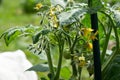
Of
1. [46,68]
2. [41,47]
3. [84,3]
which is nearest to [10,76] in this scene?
[46,68]

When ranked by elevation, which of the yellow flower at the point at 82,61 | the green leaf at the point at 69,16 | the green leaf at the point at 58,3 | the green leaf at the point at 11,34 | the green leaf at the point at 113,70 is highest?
the green leaf at the point at 58,3

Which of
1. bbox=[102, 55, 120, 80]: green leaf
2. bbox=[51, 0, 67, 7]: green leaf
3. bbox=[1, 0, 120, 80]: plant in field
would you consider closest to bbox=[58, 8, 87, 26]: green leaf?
bbox=[1, 0, 120, 80]: plant in field

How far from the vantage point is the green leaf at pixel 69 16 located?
0.97 metres

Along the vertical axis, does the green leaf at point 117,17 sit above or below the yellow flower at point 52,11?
below

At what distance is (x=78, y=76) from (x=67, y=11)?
0.26 metres

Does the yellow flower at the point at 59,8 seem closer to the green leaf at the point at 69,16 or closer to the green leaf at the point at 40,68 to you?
the green leaf at the point at 69,16

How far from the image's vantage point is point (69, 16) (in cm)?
98

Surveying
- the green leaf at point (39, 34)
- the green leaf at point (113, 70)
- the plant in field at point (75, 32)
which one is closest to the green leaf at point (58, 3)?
the plant in field at point (75, 32)

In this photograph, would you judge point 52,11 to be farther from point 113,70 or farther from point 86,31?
point 113,70

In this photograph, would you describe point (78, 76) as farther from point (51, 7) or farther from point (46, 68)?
point (51, 7)

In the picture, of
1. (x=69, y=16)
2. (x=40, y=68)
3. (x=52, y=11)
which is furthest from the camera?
(x=40, y=68)

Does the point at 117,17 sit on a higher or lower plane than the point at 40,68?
higher

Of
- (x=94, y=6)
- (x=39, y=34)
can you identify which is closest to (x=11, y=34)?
(x=39, y=34)

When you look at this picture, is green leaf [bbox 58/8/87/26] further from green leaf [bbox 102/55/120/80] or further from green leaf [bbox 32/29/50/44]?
green leaf [bbox 102/55/120/80]
